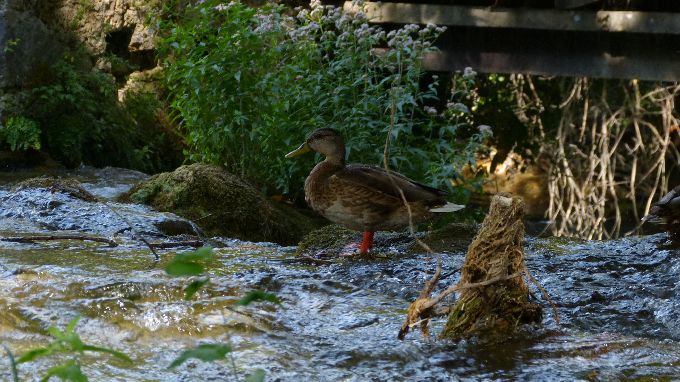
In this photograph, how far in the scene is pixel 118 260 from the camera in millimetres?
4676

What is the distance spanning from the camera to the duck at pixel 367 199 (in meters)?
4.92

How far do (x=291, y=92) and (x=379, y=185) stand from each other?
2.63 meters

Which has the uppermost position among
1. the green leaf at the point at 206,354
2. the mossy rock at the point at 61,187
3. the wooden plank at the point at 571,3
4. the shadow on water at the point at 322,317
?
the wooden plank at the point at 571,3

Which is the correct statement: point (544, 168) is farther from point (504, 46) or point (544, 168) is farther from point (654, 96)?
point (504, 46)

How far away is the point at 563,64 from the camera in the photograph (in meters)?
8.85

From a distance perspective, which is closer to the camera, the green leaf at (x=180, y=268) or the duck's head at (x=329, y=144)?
the green leaf at (x=180, y=268)

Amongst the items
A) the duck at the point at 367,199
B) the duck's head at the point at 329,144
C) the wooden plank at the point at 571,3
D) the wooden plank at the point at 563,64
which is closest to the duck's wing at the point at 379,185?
the duck at the point at 367,199

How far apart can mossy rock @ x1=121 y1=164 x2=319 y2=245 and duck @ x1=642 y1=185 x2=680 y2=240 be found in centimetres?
269

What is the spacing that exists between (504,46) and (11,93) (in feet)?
14.6

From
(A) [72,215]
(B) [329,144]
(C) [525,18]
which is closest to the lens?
(B) [329,144]

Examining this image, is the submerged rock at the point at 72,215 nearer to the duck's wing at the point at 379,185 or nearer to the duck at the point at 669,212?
the duck's wing at the point at 379,185

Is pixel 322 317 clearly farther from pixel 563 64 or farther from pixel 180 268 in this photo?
pixel 563 64

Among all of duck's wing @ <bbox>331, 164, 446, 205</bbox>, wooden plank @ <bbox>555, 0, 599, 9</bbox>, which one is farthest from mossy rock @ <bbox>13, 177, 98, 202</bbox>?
wooden plank @ <bbox>555, 0, 599, 9</bbox>

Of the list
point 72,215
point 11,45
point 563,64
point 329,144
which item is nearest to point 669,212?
point 329,144
